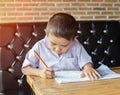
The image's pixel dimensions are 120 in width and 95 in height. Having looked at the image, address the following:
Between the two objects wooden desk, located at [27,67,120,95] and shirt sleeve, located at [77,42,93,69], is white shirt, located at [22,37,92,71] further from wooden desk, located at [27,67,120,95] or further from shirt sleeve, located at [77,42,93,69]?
wooden desk, located at [27,67,120,95]

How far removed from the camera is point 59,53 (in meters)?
1.47

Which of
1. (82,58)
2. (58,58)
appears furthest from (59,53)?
(82,58)

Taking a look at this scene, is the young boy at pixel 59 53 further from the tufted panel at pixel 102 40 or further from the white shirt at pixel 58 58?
the tufted panel at pixel 102 40

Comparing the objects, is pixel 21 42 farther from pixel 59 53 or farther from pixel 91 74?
pixel 91 74

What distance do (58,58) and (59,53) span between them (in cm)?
4

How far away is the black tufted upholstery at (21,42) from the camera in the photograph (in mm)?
1907

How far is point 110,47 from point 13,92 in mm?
884

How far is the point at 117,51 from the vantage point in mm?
2217

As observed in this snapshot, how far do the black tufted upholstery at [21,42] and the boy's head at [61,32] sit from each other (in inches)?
22.7

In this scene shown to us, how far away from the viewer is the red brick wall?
2.11 meters

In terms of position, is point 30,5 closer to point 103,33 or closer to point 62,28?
point 103,33

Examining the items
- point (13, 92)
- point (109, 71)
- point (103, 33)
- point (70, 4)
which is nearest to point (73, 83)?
point (109, 71)

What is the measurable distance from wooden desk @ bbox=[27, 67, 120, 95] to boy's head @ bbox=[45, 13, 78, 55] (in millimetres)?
204

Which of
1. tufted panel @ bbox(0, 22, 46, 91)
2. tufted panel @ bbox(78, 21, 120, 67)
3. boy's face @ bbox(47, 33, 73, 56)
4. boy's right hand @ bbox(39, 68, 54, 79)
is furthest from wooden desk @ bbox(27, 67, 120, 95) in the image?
tufted panel @ bbox(78, 21, 120, 67)
